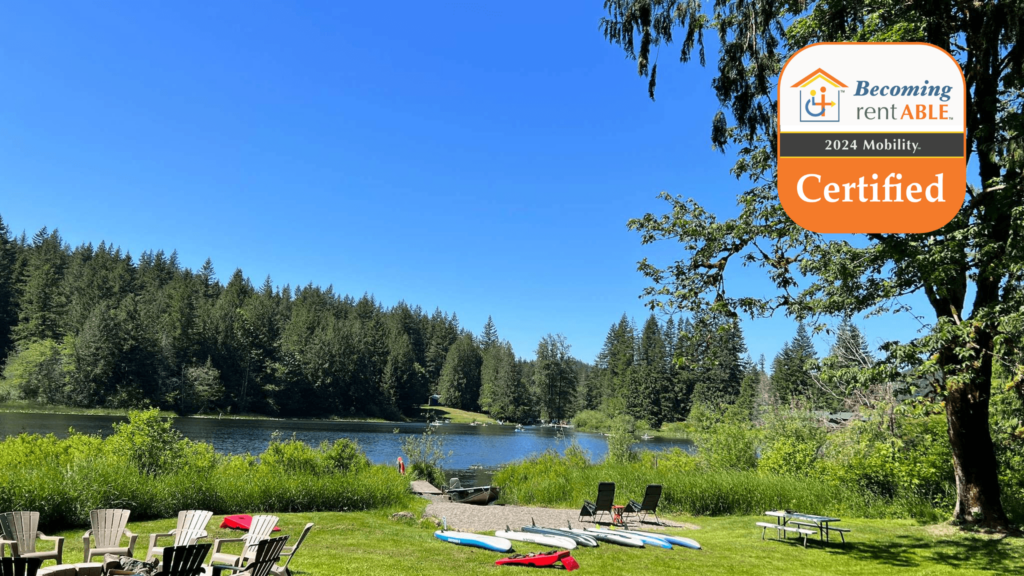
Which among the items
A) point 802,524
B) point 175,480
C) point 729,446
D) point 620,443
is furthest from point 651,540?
point 620,443

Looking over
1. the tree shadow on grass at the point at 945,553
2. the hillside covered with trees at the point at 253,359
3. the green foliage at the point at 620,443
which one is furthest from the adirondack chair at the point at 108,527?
the hillside covered with trees at the point at 253,359

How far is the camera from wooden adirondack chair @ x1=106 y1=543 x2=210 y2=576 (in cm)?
496

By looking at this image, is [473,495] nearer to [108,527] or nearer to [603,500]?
[603,500]

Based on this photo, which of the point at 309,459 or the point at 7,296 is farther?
the point at 7,296

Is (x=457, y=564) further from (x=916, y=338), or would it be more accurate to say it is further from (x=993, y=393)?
(x=993, y=393)

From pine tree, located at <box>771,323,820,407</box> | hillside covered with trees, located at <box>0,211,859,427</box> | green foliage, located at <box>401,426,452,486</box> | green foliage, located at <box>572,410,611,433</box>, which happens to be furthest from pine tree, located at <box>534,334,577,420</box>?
green foliage, located at <box>401,426,452,486</box>

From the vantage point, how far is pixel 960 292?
12344mm

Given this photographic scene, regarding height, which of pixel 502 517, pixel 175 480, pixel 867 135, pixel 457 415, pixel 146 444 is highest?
pixel 867 135

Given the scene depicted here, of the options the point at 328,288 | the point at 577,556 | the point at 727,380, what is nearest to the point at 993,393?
the point at 577,556

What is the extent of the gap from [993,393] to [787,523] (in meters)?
6.33

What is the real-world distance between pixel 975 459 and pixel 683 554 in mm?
6545

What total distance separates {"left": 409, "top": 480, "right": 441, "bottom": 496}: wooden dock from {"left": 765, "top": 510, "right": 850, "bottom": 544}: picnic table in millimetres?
11006

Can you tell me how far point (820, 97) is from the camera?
656cm

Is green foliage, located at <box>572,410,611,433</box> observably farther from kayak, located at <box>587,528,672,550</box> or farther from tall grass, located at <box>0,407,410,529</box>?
kayak, located at <box>587,528,672,550</box>
